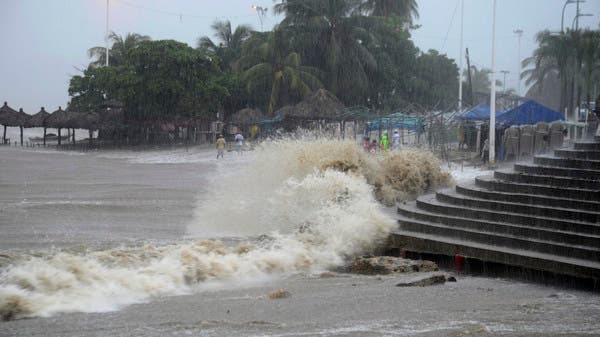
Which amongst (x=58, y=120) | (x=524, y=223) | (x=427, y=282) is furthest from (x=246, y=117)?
(x=427, y=282)

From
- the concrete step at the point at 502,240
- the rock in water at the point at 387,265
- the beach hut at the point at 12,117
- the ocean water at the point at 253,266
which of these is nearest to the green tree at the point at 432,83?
the beach hut at the point at 12,117

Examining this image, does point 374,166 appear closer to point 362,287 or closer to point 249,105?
point 362,287

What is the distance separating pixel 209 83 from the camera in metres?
47.1

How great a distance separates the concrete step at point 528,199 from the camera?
1001 centimetres

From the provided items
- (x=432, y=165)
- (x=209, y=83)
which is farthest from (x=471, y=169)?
(x=209, y=83)

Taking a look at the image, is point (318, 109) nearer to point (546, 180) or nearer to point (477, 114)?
point (477, 114)

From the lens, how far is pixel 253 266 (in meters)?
10.7

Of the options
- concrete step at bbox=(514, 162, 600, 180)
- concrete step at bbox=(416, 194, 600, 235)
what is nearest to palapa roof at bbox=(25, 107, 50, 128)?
concrete step at bbox=(416, 194, 600, 235)

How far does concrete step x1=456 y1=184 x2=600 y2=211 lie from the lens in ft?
32.8

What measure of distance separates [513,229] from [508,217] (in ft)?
1.13

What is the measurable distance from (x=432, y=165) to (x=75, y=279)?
426 inches

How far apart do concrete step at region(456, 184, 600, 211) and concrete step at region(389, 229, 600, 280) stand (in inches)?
38.5

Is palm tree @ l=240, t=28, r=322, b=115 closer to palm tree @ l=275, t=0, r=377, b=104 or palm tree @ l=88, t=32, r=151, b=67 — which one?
palm tree @ l=275, t=0, r=377, b=104

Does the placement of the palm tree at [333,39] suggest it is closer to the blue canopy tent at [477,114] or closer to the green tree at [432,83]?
the green tree at [432,83]
